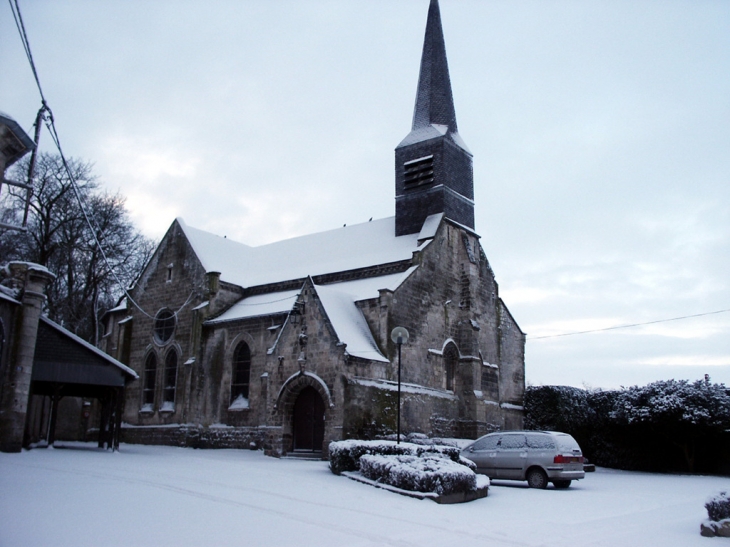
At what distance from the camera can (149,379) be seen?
32125mm

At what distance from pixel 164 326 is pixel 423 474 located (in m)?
22.6

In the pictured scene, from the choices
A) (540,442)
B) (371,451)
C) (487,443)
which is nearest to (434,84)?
(487,443)

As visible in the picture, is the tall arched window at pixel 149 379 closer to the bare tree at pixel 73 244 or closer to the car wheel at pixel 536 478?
the bare tree at pixel 73 244

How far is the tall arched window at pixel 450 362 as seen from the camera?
28453 millimetres

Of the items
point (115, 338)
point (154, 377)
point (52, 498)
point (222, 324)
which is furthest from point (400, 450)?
point (115, 338)

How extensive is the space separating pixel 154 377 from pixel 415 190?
51.9 ft

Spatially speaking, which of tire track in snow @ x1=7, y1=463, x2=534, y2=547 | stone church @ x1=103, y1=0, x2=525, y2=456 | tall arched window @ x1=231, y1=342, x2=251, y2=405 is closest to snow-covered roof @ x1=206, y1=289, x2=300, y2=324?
stone church @ x1=103, y1=0, x2=525, y2=456

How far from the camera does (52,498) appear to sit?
9.88 metres

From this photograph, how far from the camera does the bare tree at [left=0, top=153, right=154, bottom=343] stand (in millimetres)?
32219

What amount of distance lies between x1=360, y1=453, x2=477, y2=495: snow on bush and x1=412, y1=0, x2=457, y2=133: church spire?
859 inches

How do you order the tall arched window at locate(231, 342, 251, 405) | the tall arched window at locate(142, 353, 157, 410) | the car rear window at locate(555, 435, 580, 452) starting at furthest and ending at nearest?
the tall arched window at locate(142, 353, 157, 410) < the tall arched window at locate(231, 342, 251, 405) < the car rear window at locate(555, 435, 580, 452)

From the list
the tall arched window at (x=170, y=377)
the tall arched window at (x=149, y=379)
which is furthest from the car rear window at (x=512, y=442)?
the tall arched window at (x=149, y=379)

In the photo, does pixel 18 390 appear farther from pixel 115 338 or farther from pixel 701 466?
pixel 701 466

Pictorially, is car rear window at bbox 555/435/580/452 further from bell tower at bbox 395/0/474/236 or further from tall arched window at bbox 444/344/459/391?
bell tower at bbox 395/0/474/236
